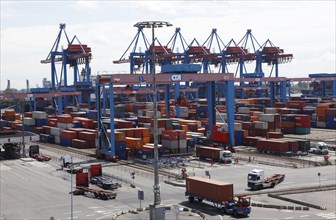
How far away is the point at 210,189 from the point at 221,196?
4.49 feet

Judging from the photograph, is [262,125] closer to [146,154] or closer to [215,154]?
[215,154]

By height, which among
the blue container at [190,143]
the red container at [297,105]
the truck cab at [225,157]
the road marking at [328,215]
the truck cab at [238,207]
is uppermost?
the red container at [297,105]

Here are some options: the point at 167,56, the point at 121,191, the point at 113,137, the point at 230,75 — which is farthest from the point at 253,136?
the point at 167,56

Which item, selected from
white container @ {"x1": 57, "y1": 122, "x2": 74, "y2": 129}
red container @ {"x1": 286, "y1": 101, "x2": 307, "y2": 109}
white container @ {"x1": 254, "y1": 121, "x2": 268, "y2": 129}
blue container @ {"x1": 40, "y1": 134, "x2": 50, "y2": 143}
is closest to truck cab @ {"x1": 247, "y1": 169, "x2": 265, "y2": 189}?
white container @ {"x1": 254, "y1": 121, "x2": 268, "y2": 129}

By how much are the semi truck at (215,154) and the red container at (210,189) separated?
76.5 feet

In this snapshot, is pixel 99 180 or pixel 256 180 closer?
pixel 256 180

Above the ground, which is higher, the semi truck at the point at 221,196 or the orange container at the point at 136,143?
the orange container at the point at 136,143

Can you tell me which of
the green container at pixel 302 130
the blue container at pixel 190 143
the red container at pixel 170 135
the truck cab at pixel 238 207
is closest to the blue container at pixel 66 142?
the red container at pixel 170 135

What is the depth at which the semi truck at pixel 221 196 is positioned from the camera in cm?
3962

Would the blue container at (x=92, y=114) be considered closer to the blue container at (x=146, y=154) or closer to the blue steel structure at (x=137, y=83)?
the blue steel structure at (x=137, y=83)

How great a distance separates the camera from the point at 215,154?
68.1m

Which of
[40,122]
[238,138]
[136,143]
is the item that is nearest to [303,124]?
[238,138]

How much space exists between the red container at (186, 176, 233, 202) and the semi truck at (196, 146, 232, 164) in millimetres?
23311

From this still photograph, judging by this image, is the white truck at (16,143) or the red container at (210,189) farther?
the white truck at (16,143)
